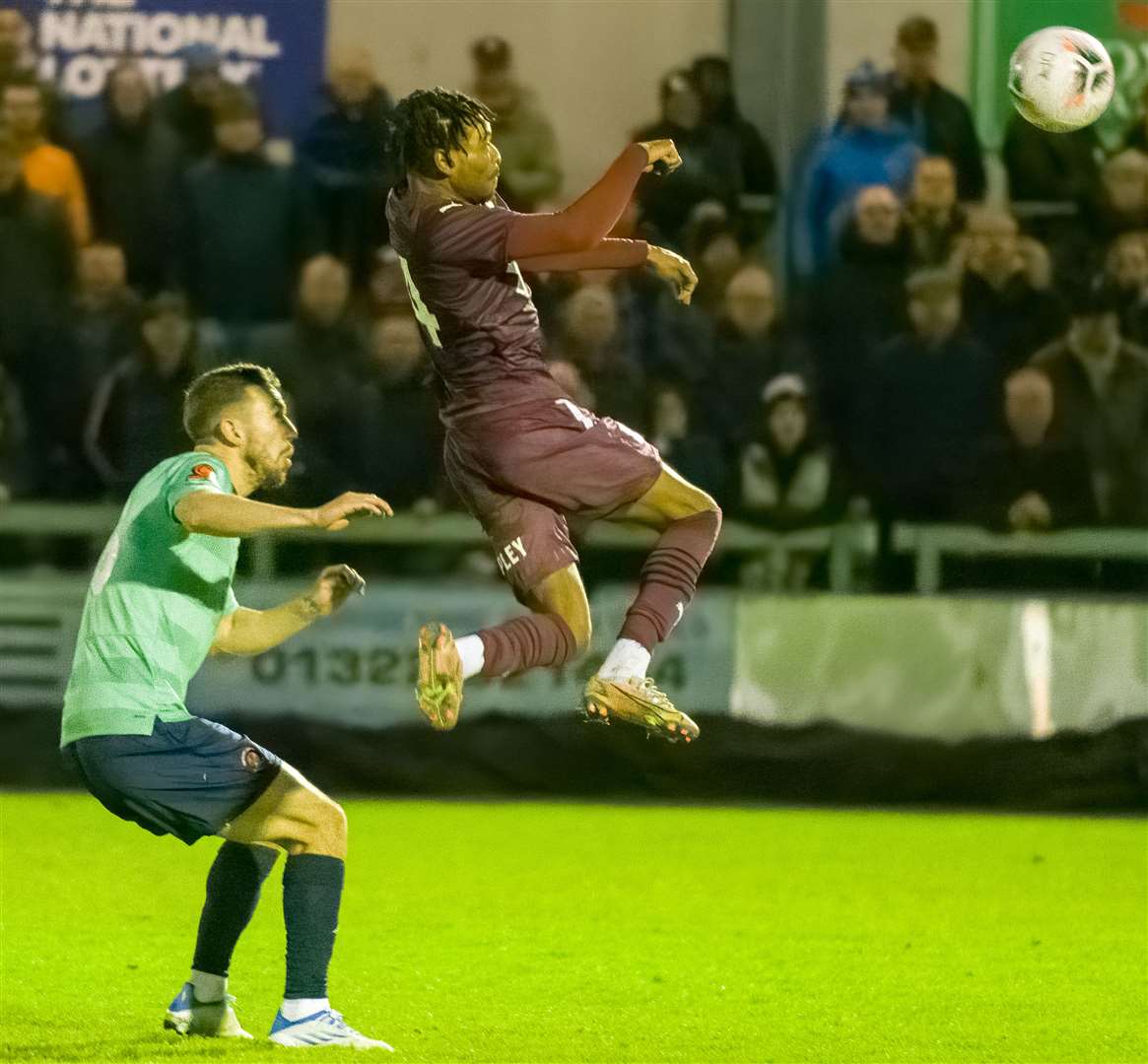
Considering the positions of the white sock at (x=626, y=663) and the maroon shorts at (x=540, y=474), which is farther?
the maroon shorts at (x=540, y=474)

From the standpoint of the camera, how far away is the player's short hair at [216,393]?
5.55m

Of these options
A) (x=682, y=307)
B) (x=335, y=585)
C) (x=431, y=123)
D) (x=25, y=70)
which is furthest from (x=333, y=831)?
(x=25, y=70)

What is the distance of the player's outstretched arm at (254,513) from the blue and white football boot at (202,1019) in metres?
1.29

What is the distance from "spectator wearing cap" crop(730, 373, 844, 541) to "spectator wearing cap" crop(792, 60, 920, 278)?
28.5 inches

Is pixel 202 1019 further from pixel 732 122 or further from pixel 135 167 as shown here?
pixel 732 122

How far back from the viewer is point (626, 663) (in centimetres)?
588

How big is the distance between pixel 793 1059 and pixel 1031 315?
21.1 ft

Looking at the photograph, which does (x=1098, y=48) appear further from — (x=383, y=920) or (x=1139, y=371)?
(x=1139, y=371)

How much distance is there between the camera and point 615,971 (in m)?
7.08

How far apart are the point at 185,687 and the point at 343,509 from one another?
33.0 inches

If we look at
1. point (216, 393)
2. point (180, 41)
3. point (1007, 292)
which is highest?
point (180, 41)

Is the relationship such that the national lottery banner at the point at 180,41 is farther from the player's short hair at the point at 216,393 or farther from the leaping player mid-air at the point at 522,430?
the player's short hair at the point at 216,393

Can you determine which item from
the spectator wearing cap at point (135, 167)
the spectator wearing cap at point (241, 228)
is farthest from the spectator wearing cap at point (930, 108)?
the spectator wearing cap at point (135, 167)

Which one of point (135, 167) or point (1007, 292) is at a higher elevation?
point (135, 167)
